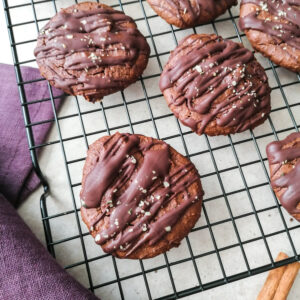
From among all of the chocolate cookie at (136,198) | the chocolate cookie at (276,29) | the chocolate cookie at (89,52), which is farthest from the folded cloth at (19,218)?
the chocolate cookie at (276,29)

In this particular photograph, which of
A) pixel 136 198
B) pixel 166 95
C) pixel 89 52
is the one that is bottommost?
pixel 136 198

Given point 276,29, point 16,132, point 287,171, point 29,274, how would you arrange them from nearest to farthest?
point 29,274 → point 287,171 → point 276,29 → point 16,132

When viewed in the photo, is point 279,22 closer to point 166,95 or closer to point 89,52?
point 166,95

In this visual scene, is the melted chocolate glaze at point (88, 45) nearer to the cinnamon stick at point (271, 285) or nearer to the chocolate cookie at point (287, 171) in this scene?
the chocolate cookie at point (287, 171)

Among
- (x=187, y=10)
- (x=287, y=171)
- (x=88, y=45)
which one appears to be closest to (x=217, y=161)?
(x=287, y=171)

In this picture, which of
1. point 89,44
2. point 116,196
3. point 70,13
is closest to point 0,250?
point 116,196
